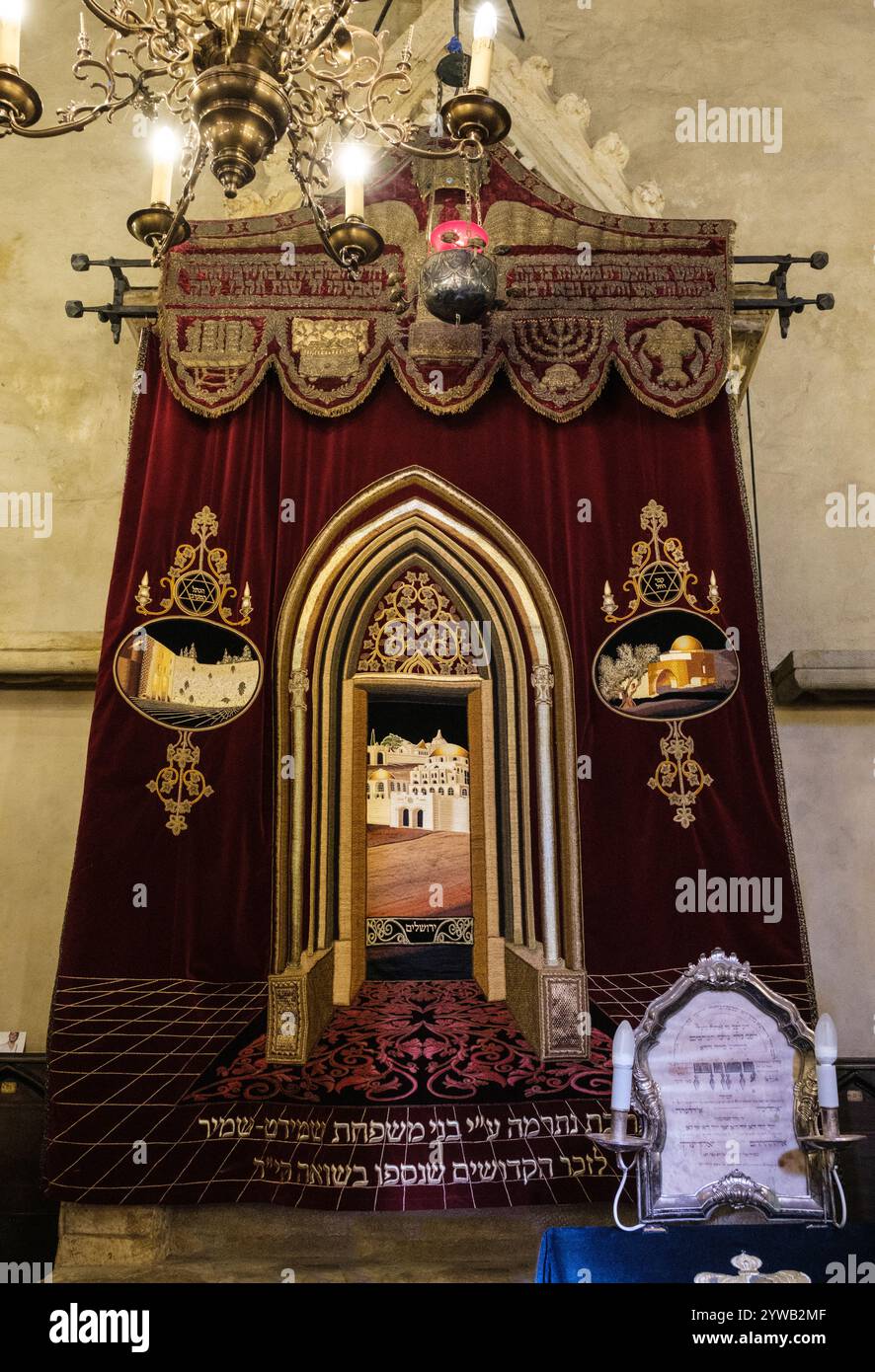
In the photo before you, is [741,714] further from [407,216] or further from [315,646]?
[407,216]

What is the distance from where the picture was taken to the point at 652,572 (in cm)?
477

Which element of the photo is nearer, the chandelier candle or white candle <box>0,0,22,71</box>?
white candle <box>0,0,22,71</box>

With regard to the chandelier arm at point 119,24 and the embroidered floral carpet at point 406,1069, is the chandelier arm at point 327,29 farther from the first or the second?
the embroidered floral carpet at point 406,1069

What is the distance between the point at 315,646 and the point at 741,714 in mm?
1858

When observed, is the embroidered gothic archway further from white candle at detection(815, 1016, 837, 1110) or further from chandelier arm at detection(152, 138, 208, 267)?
chandelier arm at detection(152, 138, 208, 267)

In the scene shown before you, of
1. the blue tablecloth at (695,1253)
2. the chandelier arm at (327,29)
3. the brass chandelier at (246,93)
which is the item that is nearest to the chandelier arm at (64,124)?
the brass chandelier at (246,93)

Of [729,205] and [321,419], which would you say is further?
[729,205]

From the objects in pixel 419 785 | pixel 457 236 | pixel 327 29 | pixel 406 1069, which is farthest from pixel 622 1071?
pixel 457 236

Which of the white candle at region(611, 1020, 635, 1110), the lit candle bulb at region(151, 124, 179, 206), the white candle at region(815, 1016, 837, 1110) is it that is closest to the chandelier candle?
the white candle at region(611, 1020, 635, 1110)

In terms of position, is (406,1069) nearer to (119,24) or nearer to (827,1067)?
(827,1067)

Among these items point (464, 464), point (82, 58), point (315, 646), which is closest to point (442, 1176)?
point (315, 646)

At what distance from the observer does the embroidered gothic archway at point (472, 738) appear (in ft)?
14.3

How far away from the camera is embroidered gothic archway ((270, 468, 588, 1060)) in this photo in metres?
4.36

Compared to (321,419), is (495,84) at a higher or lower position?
higher
